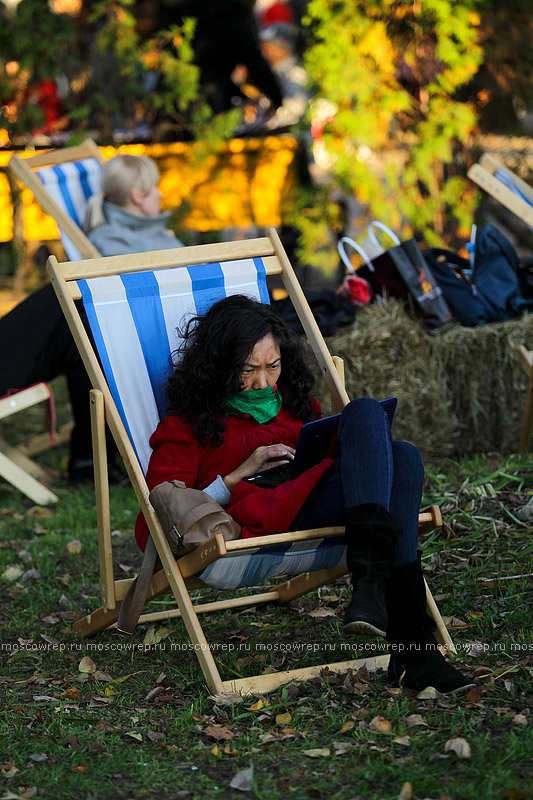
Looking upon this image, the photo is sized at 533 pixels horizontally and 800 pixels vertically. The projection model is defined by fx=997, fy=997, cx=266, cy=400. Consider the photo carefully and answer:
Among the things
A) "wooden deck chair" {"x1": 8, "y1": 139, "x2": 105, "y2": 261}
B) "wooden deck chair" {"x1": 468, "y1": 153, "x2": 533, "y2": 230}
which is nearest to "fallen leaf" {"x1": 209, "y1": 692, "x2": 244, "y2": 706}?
"wooden deck chair" {"x1": 8, "y1": 139, "x2": 105, "y2": 261}

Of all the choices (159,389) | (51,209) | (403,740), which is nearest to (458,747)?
(403,740)

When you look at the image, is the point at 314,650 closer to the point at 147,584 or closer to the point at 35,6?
the point at 147,584

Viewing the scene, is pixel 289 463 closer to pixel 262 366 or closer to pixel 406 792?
pixel 262 366

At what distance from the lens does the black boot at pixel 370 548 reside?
8.16 feet

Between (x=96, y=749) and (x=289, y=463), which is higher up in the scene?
(x=289, y=463)

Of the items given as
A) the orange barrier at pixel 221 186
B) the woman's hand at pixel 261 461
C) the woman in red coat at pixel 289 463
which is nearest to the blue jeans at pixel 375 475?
the woman in red coat at pixel 289 463

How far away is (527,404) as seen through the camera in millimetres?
4645

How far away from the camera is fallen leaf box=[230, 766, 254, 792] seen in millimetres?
2230

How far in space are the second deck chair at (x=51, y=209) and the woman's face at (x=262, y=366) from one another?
1.69 metres

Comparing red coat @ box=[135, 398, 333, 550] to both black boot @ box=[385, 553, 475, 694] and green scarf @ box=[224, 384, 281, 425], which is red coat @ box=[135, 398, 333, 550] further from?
black boot @ box=[385, 553, 475, 694]

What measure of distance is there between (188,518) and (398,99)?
180 inches

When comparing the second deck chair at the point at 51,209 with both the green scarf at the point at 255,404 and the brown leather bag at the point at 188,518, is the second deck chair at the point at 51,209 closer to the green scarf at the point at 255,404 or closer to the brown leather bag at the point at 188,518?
the green scarf at the point at 255,404

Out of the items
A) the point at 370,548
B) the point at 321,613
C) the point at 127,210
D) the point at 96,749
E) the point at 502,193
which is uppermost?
the point at 127,210

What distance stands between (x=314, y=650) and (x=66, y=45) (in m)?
5.40
